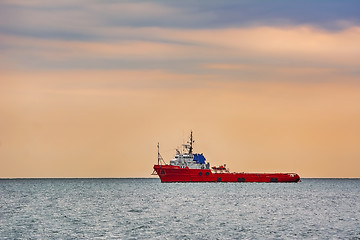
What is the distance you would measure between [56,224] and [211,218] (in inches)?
735

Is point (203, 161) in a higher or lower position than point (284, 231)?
higher

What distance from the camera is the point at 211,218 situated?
76625 millimetres

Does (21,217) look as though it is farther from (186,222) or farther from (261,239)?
(261,239)

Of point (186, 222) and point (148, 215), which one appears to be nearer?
point (186, 222)

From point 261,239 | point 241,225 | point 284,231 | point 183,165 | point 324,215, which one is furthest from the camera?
point 183,165

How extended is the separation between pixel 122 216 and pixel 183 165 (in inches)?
4235

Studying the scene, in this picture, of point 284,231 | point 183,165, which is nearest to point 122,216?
point 284,231

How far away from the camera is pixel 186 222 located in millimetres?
71500

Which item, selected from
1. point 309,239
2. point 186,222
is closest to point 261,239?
point 309,239

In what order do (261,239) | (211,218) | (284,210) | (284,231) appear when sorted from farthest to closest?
1. (284,210)
2. (211,218)
3. (284,231)
4. (261,239)

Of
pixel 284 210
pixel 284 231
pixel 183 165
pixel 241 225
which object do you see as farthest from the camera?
pixel 183 165

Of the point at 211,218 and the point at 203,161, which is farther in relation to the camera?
the point at 203,161

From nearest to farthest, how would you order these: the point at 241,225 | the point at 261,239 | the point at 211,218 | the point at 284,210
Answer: the point at 261,239 < the point at 241,225 < the point at 211,218 < the point at 284,210

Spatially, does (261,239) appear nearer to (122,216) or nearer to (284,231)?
(284,231)
